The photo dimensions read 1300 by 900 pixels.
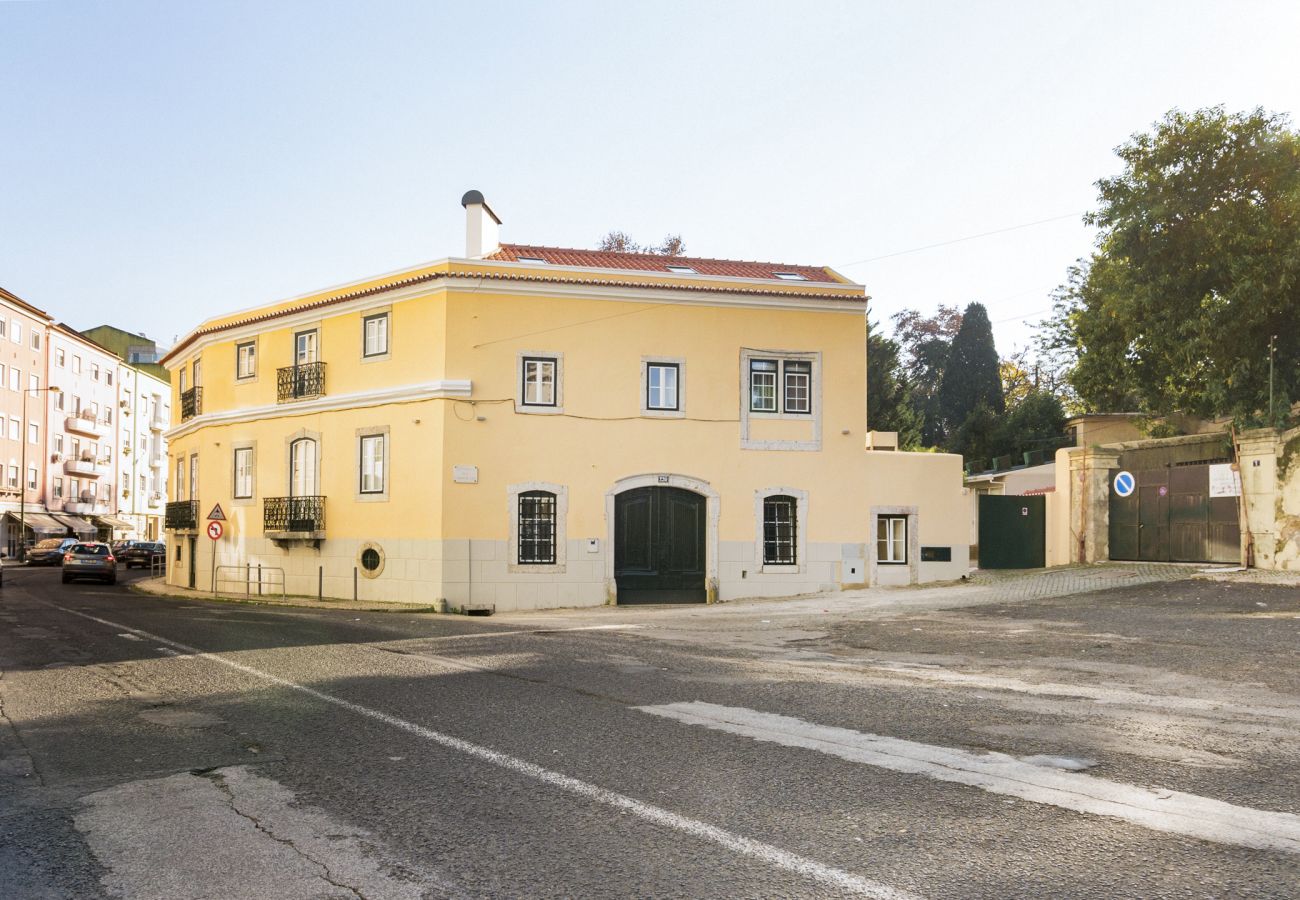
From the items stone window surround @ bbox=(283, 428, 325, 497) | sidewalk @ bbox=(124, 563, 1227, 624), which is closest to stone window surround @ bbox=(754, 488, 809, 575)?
sidewalk @ bbox=(124, 563, 1227, 624)

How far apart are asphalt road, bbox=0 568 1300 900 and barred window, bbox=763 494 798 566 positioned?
12.0 metres

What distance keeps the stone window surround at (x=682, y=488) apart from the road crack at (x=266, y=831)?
1809cm

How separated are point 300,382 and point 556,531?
8675mm

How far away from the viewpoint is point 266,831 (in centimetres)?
513

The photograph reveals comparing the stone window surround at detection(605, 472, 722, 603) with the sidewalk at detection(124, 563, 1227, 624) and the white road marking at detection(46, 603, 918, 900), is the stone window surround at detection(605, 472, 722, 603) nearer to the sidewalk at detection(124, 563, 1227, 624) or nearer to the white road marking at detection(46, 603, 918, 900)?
the sidewalk at detection(124, 563, 1227, 624)

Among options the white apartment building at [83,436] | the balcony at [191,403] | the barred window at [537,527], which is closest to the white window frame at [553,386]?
the barred window at [537,527]

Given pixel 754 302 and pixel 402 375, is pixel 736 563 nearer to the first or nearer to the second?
pixel 754 302

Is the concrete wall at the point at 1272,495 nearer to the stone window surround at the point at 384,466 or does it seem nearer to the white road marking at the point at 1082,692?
the white road marking at the point at 1082,692

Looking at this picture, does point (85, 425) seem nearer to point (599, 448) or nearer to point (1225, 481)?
point (599, 448)

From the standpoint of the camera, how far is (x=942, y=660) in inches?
488

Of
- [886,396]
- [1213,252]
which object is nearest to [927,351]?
[886,396]

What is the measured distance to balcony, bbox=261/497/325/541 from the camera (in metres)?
26.7

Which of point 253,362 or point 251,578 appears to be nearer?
point 251,578

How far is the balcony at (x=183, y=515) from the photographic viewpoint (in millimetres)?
31531
